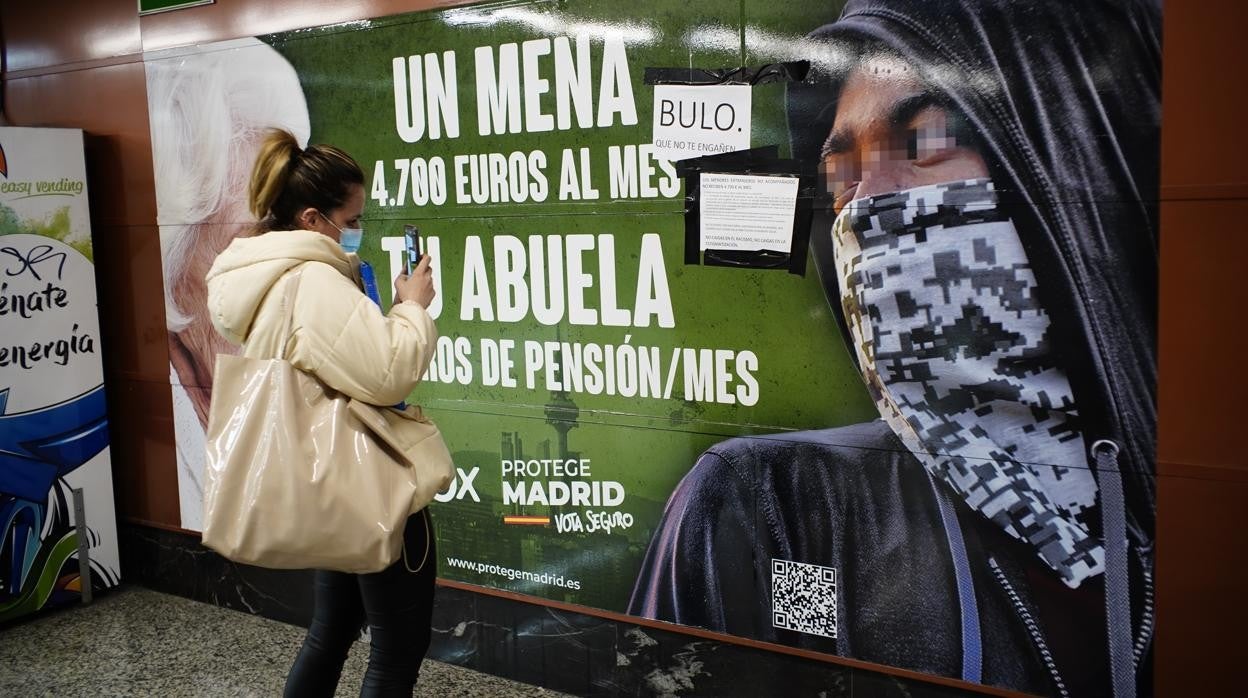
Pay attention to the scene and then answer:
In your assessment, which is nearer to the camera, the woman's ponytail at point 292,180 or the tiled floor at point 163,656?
the woman's ponytail at point 292,180

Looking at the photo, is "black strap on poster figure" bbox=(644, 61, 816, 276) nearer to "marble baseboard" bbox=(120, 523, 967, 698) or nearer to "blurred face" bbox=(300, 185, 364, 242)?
"blurred face" bbox=(300, 185, 364, 242)

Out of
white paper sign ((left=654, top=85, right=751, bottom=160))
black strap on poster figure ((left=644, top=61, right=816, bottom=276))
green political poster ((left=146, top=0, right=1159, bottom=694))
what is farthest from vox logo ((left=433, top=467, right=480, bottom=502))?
white paper sign ((left=654, top=85, right=751, bottom=160))

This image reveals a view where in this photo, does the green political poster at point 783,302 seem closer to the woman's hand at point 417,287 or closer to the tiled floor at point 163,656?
the tiled floor at point 163,656

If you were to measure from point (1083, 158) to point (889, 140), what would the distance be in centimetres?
39

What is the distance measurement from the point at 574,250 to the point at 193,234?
1.57 m

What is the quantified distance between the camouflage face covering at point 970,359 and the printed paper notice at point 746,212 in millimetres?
131

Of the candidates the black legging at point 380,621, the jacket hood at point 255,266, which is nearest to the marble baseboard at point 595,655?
the black legging at point 380,621

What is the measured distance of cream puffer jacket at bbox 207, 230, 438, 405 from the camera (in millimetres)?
1745

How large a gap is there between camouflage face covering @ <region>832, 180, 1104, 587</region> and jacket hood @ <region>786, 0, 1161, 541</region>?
2.1 inches

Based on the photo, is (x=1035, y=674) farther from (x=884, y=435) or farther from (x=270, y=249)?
(x=270, y=249)

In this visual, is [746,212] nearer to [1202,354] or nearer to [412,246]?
[412,246]

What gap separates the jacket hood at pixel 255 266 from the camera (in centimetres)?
180

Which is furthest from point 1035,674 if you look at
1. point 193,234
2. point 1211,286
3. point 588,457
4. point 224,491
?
point 193,234

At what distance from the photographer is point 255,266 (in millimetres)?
1807
